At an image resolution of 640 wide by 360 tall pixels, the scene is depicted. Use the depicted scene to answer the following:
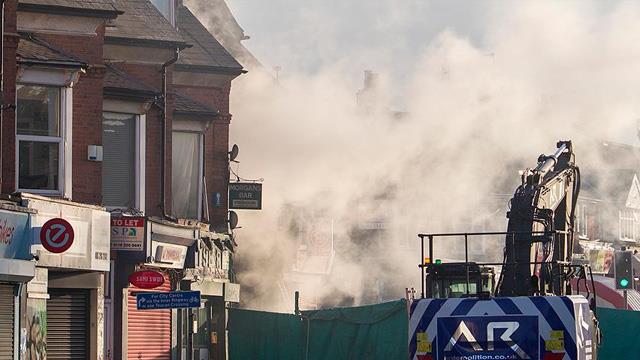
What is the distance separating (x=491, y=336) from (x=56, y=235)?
887 cm

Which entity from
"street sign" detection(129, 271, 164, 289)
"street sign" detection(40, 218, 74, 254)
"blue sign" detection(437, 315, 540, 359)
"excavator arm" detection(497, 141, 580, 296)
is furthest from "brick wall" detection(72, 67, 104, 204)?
"blue sign" detection(437, 315, 540, 359)

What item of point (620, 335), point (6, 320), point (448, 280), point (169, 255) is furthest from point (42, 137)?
point (620, 335)

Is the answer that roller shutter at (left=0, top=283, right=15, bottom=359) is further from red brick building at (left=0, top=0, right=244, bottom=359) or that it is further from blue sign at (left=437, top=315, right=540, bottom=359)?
blue sign at (left=437, top=315, right=540, bottom=359)

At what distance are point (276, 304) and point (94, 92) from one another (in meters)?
20.1

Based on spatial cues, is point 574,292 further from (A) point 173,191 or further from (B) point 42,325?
(A) point 173,191

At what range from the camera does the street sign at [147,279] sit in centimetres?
2764

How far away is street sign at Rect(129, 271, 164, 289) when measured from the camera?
2764 cm

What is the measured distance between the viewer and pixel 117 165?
29562 mm

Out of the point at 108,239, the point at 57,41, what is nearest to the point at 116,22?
the point at 57,41

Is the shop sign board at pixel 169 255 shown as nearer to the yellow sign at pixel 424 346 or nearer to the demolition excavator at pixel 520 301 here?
the demolition excavator at pixel 520 301

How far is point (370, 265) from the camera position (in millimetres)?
60375

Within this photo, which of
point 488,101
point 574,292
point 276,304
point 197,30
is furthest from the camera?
point 488,101

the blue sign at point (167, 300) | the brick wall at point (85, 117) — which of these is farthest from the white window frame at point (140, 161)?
the blue sign at point (167, 300)

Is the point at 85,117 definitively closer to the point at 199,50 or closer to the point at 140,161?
the point at 140,161
